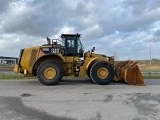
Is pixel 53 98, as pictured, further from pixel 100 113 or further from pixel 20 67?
pixel 20 67

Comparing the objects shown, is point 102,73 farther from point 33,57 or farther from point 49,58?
point 33,57

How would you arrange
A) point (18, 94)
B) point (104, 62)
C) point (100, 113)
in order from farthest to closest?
point (104, 62)
point (18, 94)
point (100, 113)

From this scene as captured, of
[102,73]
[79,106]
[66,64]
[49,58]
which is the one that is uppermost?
[49,58]

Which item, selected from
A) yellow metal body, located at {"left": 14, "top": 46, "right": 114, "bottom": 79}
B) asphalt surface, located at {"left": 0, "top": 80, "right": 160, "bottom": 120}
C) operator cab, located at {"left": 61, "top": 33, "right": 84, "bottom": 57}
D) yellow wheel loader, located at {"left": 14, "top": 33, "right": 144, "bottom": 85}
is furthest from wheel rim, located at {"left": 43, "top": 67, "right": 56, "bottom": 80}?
asphalt surface, located at {"left": 0, "top": 80, "right": 160, "bottom": 120}

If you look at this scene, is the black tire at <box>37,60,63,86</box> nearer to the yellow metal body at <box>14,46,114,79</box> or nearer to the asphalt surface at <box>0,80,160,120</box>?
the yellow metal body at <box>14,46,114,79</box>

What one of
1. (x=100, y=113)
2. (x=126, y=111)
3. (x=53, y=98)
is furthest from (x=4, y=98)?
(x=126, y=111)

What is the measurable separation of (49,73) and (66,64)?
121 centimetres

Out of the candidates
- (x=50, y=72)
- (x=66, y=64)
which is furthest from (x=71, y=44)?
(x=50, y=72)

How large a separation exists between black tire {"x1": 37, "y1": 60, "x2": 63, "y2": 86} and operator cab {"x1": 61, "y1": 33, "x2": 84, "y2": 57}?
1.37 m

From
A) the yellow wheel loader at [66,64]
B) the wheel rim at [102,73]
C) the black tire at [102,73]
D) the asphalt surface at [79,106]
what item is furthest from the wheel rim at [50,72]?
the asphalt surface at [79,106]

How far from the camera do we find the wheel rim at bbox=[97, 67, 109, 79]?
15.1m

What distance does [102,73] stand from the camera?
15.1m

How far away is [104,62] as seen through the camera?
15109 millimetres

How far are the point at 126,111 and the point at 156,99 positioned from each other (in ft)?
7.66
